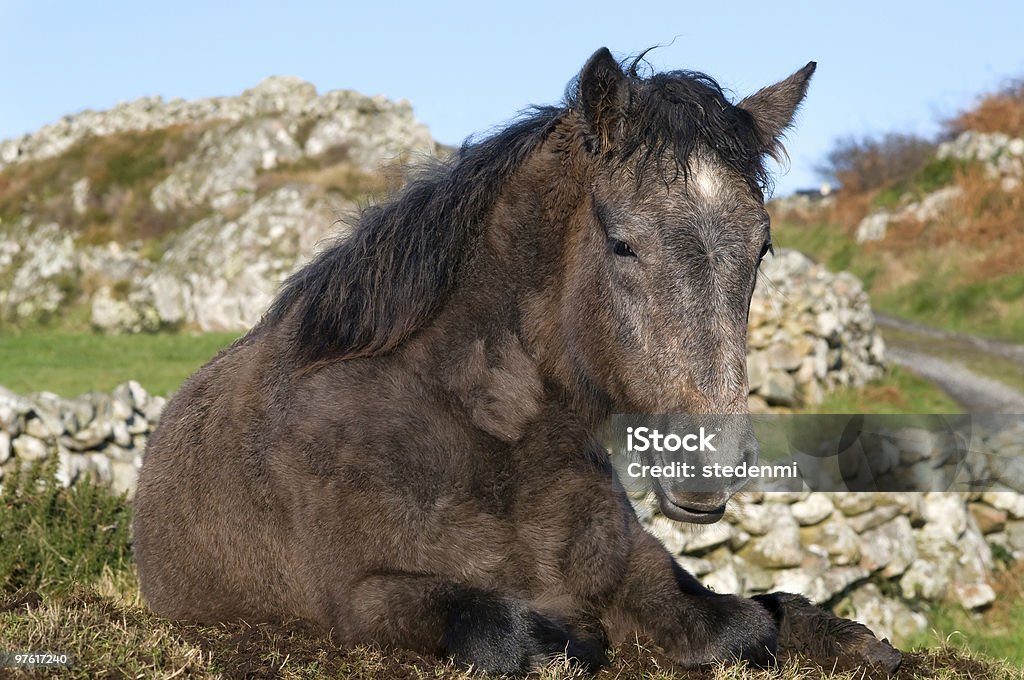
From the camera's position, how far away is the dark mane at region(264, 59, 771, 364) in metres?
3.65

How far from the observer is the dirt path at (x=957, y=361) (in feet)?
50.0

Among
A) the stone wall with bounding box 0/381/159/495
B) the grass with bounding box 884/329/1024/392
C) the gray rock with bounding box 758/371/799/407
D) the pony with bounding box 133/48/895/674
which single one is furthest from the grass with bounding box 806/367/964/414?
the pony with bounding box 133/48/895/674

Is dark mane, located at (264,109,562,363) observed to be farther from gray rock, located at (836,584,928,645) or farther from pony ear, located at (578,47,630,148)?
gray rock, located at (836,584,928,645)

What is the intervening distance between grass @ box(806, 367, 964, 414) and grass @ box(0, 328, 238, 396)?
877cm

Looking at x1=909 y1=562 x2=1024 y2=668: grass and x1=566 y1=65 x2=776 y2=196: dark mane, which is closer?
x1=566 y1=65 x2=776 y2=196: dark mane

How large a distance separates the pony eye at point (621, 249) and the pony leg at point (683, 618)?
1259 millimetres

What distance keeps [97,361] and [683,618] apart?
14660 mm

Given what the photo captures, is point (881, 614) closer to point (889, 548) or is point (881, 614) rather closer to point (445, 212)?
point (889, 548)

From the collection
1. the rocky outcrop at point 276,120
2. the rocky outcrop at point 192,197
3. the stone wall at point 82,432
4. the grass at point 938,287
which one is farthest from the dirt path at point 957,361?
the rocky outcrop at point 276,120

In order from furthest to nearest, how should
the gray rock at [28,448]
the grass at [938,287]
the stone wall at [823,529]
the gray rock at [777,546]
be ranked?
the grass at [938,287], the gray rock at [777,546], the stone wall at [823,529], the gray rock at [28,448]

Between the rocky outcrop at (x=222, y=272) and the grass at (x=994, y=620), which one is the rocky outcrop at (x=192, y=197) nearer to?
the rocky outcrop at (x=222, y=272)

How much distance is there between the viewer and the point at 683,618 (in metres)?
3.87

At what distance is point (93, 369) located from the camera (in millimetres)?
15219

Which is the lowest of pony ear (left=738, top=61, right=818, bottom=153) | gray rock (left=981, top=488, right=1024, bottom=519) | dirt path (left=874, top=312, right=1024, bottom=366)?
gray rock (left=981, top=488, right=1024, bottom=519)
